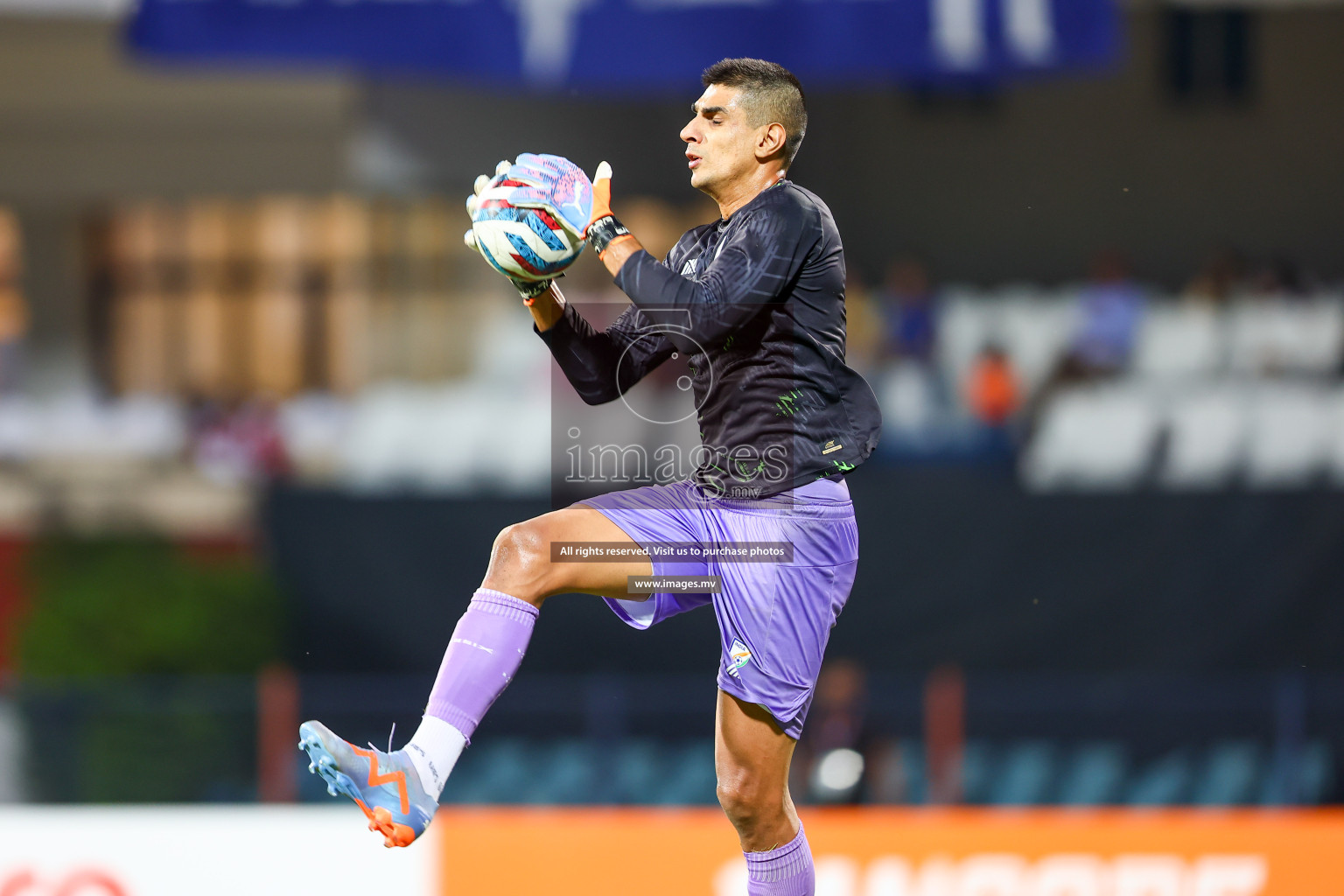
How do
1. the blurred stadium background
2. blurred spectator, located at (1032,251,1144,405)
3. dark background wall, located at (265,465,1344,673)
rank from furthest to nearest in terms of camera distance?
blurred spectator, located at (1032,251,1144,405), dark background wall, located at (265,465,1344,673), the blurred stadium background

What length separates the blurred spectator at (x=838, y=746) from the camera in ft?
28.4

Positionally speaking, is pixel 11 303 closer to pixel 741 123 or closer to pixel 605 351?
pixel 605 351

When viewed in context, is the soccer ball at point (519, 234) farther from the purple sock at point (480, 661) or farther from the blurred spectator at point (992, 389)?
the blurred spectator at point (992, 389)

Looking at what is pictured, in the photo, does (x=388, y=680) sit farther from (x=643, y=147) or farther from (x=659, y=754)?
(x=643, y=147)

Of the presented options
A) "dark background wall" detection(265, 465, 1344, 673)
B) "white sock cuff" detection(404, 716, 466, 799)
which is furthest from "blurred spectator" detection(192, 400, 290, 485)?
"white sock cuff" detection(404, 716, 466, 799)

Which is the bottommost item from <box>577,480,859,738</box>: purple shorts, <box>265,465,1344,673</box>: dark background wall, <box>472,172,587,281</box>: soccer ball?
<box>265,465,1344,673</box>: dark background wall

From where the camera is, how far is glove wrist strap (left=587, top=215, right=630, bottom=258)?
3846 millimetres

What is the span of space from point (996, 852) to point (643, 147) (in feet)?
32.1

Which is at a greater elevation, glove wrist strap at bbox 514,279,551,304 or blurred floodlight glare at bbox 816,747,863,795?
glove wrist strap at bbox 514,279,551,304

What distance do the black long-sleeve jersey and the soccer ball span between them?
0.24 m

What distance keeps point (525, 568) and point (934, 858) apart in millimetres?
3536

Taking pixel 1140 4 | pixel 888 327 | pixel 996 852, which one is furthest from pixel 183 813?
pixel 1140 4

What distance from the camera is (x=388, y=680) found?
9.52 meters

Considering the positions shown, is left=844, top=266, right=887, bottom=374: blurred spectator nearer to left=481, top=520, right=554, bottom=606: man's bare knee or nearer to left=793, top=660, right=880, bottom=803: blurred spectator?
left=793, top=660, right=880, bottom=803: blurred spectator
